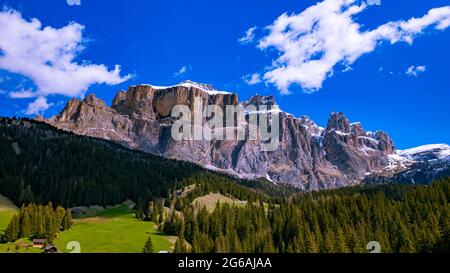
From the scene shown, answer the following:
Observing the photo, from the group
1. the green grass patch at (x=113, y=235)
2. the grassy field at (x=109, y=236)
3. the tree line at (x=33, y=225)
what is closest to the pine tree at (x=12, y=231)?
the tree line at (x=33, y=225)

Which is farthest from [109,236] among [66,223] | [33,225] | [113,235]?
[66,223]

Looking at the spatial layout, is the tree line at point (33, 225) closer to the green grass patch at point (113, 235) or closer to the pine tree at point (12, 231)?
the pine tree at point (12, 231)

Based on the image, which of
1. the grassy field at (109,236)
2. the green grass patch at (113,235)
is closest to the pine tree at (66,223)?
the green grass patch at (113,235)

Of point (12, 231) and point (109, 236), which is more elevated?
point (12, 231)

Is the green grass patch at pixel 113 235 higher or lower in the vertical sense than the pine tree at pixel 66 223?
lower

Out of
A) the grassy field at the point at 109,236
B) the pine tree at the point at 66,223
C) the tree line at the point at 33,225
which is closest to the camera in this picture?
the grassy field at the point at 109,236

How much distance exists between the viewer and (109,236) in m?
140

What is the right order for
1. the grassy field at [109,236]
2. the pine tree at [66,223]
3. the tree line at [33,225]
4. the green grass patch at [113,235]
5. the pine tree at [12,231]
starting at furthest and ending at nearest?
the pine tree at [66,223], the tree line at [33,225], the pine tree at [12,231], the green grass patch at [113,235], the grassy field at [109,236]

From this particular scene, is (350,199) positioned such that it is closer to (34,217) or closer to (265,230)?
(265,230)

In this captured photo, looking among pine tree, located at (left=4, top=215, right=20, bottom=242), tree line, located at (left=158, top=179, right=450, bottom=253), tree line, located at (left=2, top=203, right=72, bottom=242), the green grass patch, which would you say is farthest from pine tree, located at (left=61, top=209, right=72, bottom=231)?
tree line, located at (left=158, top=179, right=450, bottom=253)

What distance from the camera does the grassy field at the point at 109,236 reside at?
392 feet

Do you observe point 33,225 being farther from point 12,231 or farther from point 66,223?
point 66,223

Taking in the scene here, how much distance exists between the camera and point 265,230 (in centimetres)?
14000

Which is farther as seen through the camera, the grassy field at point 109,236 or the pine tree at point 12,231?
the pine tree at point 12,231
